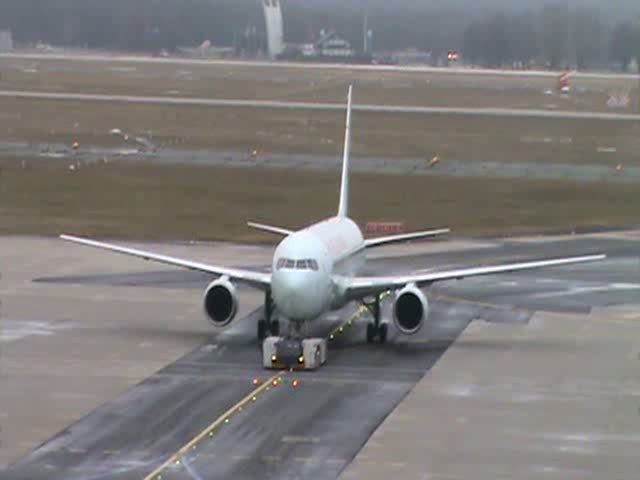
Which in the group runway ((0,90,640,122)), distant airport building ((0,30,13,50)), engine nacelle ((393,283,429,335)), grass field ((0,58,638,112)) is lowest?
engine nacelle ((393,283,429,335))

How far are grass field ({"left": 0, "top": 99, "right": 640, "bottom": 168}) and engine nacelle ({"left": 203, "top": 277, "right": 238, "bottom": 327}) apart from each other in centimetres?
5194

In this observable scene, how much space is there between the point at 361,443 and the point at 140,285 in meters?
21.1

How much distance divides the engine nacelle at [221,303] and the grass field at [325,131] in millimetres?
51944

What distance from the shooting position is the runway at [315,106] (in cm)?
11619

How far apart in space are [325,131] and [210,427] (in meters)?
72.7

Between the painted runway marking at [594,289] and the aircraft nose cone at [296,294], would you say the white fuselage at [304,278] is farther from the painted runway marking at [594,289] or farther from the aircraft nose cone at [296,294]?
the painted runway marking at [594,289]

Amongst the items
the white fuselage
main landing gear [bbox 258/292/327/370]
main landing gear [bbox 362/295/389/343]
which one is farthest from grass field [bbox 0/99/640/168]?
main landing gear [bbox 258/292/327/370]

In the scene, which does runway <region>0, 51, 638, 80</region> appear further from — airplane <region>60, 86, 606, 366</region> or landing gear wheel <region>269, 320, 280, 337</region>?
landing gear wheel <region>269, 320, 280, 337</region>

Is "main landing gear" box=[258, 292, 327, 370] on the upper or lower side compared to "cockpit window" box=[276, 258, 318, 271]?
lower

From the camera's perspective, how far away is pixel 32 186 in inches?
2958

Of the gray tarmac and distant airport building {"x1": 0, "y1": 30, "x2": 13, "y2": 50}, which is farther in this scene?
distant airport building {"x1": 0, "y1": 30, "x2": 13, "y2": 50}

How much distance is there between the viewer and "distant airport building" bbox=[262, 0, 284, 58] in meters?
112

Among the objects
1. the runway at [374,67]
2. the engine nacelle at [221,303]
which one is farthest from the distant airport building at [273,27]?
the engine nacelle at [221,303]

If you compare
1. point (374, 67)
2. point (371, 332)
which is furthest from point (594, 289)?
point (374, 67)
